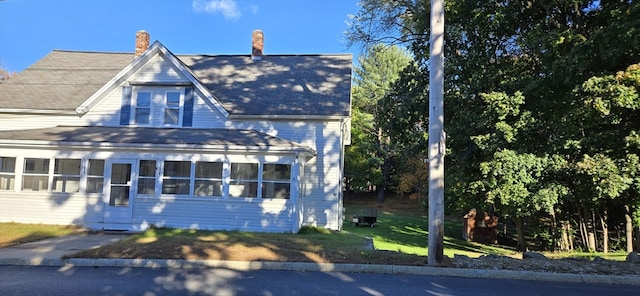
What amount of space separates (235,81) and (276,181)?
658cm

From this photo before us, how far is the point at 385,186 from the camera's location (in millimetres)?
49594

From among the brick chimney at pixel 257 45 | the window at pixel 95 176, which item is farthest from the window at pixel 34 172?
the brick chimney at pixel 257 45

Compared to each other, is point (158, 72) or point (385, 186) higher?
point (158, 72)

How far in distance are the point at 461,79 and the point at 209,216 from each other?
10812 millimetres

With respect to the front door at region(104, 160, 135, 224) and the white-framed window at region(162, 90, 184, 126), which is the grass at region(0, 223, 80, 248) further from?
the white-framed window at region(162, 90, 184, 126)

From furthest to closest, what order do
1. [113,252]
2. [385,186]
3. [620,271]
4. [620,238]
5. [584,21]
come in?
1. [385,186]
2. [620,238]
3. [584,21]
4. [113,252]
5. [620,271]

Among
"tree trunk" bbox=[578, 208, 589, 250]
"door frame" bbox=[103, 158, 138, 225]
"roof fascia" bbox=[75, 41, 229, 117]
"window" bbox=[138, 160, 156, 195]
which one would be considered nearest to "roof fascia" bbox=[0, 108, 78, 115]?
"roof fascia" bbox=[75, 41, 229, 117]

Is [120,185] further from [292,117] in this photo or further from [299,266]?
[299,266]

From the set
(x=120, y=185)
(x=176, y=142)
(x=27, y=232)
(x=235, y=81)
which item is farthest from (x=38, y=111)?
(x=235, y=81)

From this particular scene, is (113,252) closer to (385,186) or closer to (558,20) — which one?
(558,20)

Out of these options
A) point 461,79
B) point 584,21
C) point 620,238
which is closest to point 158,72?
point 461,79

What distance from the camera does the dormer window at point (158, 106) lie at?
54.0 feet

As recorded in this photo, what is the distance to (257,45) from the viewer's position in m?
21.0

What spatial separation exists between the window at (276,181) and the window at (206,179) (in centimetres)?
152
